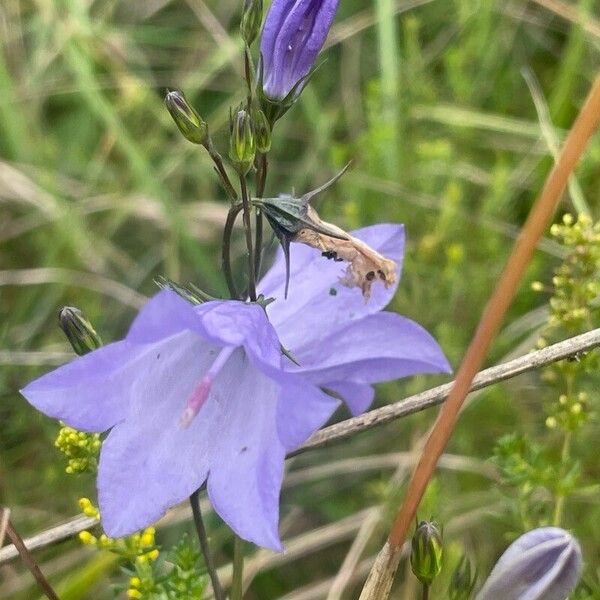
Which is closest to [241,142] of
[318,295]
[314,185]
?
[318,295]

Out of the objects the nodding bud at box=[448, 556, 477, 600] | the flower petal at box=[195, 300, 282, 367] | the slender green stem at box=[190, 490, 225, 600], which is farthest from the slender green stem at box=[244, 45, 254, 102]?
the nodding bud at box=[448, 556, 477, 600]

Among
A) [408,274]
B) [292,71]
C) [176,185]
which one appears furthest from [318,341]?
[176,185]

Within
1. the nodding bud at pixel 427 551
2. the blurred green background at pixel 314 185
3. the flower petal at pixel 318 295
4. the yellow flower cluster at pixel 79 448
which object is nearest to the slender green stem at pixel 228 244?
the flower petal at pixel 318 295

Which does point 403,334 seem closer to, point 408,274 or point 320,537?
point 320,537

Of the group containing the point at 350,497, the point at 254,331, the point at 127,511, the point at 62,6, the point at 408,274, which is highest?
the point at 62,6

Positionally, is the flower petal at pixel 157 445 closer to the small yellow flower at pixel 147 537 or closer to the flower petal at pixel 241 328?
the small yellow flower at pixel 147 537

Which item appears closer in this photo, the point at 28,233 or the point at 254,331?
the point at 254,331

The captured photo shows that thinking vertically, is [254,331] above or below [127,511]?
above
